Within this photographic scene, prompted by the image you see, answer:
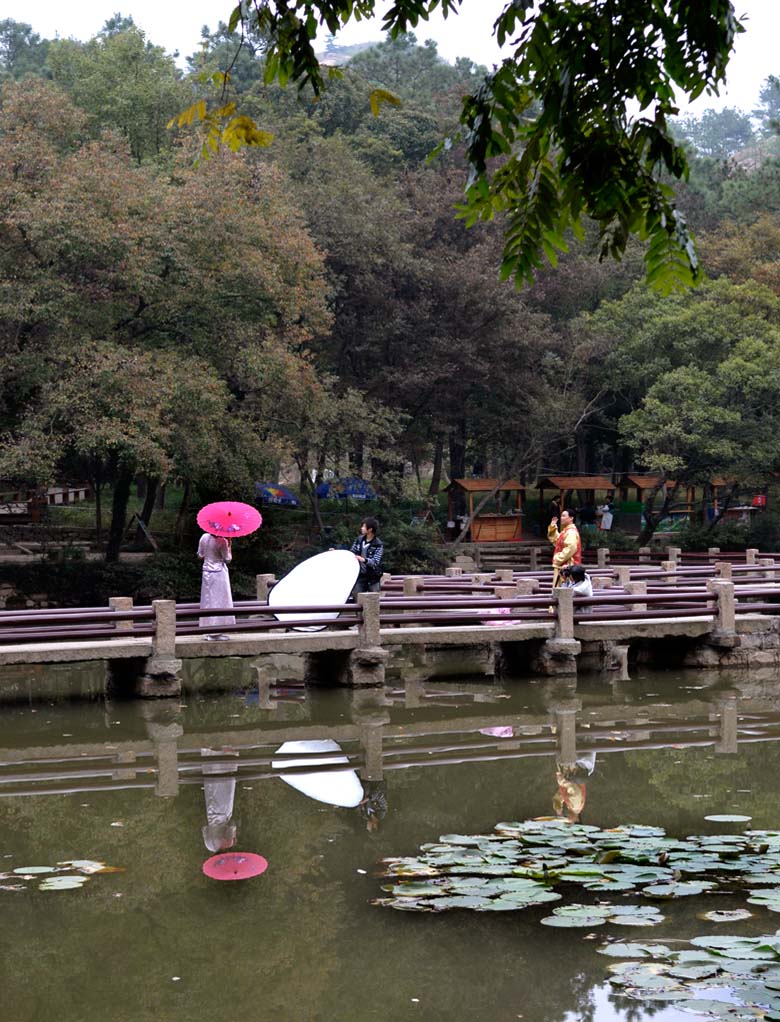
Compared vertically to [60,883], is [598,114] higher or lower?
higher

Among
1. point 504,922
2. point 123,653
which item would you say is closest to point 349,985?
point 504,922

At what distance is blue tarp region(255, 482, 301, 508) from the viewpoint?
1420 inches

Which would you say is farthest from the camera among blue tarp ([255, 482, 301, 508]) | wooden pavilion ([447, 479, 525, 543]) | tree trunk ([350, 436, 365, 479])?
wooden pavilion ([447, 479, 525, 543])

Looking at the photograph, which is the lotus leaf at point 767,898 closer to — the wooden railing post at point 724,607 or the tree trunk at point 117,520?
the wooden railing post at point 724,607

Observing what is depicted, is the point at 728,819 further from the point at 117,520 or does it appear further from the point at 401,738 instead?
the point at 117,520

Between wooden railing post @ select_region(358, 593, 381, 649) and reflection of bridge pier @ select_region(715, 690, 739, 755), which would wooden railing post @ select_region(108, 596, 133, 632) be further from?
reflection of bridge pier @ select_region(715, 690, 739, 755)

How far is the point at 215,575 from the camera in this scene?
15.4m

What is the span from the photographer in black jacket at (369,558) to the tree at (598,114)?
10912mm

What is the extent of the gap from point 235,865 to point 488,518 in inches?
1267

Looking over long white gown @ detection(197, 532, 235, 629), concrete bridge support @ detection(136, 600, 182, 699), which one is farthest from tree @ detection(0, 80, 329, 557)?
concrete bridge support @ detection(136, 600, 182, 699)

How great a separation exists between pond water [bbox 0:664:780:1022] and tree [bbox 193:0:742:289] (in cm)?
349

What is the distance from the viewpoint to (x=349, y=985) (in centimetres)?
626

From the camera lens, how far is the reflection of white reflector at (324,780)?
10555mm

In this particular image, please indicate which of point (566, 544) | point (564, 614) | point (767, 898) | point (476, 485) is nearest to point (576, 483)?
point (476, 485)
